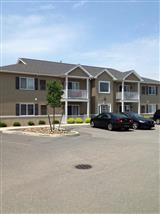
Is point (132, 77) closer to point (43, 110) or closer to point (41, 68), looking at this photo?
point (41, 68)

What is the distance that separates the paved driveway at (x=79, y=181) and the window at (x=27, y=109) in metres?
17.9

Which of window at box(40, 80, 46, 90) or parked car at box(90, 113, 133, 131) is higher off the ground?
window at box(40, 80, 46, 90)

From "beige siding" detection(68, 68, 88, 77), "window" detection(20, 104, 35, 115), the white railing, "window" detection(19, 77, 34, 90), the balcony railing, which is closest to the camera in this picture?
"window" detection(20, 104, 35, 115)

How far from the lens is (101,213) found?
4867 millimetres

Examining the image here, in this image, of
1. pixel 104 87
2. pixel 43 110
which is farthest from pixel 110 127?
pixel 104 87

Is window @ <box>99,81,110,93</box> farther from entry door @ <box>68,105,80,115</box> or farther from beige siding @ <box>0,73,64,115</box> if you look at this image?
beige siding @ <box>0,73,64,115</box>

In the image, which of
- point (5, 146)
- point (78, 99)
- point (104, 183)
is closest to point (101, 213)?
point (104, 183)

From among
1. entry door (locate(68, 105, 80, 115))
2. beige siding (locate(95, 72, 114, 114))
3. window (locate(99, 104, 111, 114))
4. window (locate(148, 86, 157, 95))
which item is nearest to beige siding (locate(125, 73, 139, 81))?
beige siding (locate(95, 72, 114, 114))

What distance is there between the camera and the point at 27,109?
29562 millimetres

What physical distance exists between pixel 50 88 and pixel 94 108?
48.9ft

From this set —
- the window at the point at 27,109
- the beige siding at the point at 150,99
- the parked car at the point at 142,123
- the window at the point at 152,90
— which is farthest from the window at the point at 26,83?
the window at the point at 152,90

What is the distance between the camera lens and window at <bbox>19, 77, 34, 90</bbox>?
29.3 metres

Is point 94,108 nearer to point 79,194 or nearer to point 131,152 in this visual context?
point 131,152

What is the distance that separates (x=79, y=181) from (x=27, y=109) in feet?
76.8
